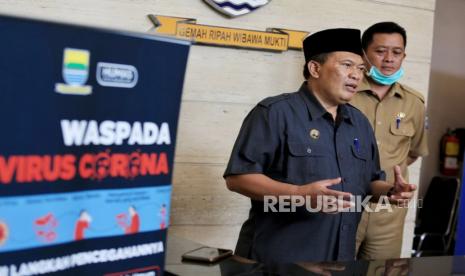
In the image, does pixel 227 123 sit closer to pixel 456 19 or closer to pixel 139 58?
pixel 139 58

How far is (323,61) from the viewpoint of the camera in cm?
226

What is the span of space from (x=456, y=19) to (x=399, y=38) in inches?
128

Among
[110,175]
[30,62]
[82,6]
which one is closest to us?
[30,62]

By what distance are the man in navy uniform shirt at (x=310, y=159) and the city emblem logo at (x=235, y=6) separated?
0.79 m

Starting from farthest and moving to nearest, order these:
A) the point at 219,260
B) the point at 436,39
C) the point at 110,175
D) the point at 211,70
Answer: the point at 436,39
the point at 211,70
the point at 219,260
the point at 110,175

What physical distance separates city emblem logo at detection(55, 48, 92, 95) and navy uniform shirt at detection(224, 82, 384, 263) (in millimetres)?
1182

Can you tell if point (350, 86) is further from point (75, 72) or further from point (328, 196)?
point (75, 72)

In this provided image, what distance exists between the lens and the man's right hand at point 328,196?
1.78 m

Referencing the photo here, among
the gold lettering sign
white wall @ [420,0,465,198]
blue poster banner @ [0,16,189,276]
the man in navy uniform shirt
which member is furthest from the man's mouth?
white wall @ [420,0,465,198]

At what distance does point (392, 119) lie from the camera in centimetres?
291

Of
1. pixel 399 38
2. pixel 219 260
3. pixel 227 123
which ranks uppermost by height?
pixel 399 38

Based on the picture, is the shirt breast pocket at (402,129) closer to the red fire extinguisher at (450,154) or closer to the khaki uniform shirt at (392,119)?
the khaki uniform shirt at (392,119)

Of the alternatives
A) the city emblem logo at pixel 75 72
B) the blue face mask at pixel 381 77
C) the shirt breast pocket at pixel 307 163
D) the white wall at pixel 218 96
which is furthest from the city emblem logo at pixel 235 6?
the city emblem logo at pixel 75 72

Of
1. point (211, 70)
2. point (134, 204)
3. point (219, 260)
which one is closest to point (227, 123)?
point (211, 70)
